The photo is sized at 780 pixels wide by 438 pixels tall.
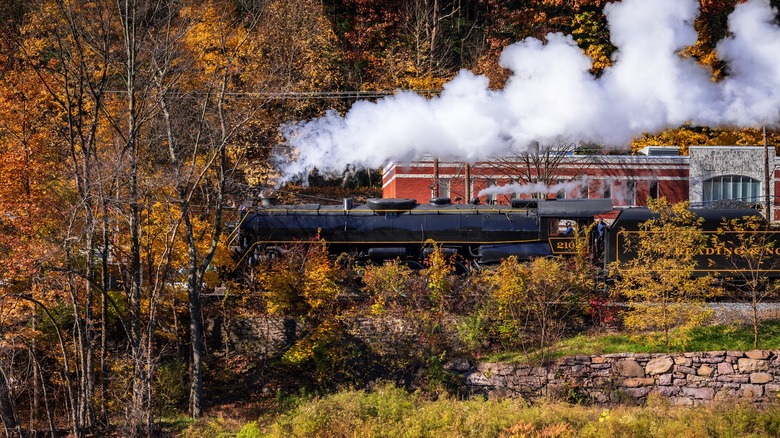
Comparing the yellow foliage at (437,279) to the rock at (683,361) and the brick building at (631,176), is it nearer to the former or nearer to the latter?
the rock at (683,361)

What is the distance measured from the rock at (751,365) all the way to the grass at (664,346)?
0.41 meters

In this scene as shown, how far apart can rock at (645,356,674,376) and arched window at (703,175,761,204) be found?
21365 millimetres

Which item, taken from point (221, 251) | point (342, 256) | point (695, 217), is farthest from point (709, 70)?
point (221, 251)

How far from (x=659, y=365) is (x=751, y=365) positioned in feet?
8.29

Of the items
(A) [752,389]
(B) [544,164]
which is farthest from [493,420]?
(B) [544,164]

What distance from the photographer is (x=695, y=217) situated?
86.5 ft

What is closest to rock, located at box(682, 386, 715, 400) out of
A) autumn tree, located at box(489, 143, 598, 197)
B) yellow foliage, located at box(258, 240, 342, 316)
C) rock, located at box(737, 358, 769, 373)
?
rock, located at box(737, 358, 769, 373)

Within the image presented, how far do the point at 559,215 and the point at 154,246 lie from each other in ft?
42.6

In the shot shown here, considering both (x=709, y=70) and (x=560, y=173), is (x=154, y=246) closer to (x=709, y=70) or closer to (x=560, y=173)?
(x=709, y=70)

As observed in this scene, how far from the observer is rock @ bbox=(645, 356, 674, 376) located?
79.4 feet

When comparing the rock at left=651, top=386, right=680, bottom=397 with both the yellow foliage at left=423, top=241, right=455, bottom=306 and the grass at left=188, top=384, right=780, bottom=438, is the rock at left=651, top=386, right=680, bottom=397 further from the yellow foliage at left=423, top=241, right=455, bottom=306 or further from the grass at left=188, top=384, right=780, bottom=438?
the yellow foliage at left=423, top=241, right=455, bottom=306

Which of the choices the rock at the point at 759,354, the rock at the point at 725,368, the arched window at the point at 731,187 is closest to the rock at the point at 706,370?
the rock at the point at 725,368

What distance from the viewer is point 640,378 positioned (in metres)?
24.3

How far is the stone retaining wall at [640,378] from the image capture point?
2384cm
